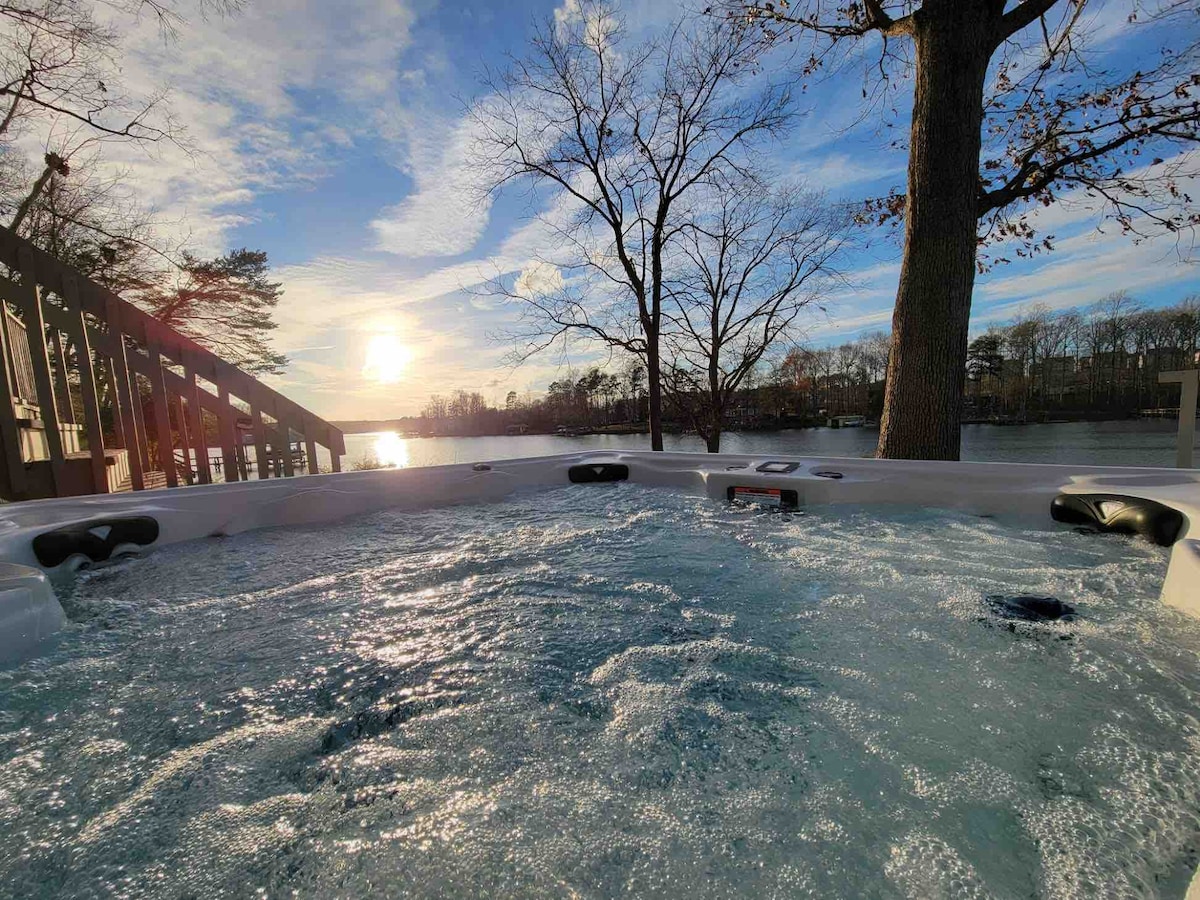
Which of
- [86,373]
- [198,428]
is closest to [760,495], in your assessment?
[198,428]

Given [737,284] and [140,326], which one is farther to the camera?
[737,284]

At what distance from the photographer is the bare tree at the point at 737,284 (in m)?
7.05

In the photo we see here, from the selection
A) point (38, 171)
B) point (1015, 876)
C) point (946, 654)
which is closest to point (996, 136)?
point (946, 654)

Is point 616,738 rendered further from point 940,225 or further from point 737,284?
point 737,284

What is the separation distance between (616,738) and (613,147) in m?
7.29

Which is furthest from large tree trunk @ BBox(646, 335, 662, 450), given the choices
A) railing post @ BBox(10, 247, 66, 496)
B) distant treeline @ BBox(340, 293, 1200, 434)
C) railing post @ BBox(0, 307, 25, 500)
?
distant treeline @ BBox(340, 293, 1200, 434)

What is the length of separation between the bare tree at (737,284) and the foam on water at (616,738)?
661cm

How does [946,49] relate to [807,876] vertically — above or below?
above

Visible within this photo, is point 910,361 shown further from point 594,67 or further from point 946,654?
point 594,67

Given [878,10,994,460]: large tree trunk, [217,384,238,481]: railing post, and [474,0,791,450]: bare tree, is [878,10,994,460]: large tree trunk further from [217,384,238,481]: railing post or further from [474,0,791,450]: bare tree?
[217,384,238,481]: railing post

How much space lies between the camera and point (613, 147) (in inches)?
257

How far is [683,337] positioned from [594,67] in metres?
3.64

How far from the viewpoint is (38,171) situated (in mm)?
6301

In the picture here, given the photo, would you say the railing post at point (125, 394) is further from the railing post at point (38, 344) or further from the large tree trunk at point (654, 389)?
the large tree trunk at point (654, 389)
